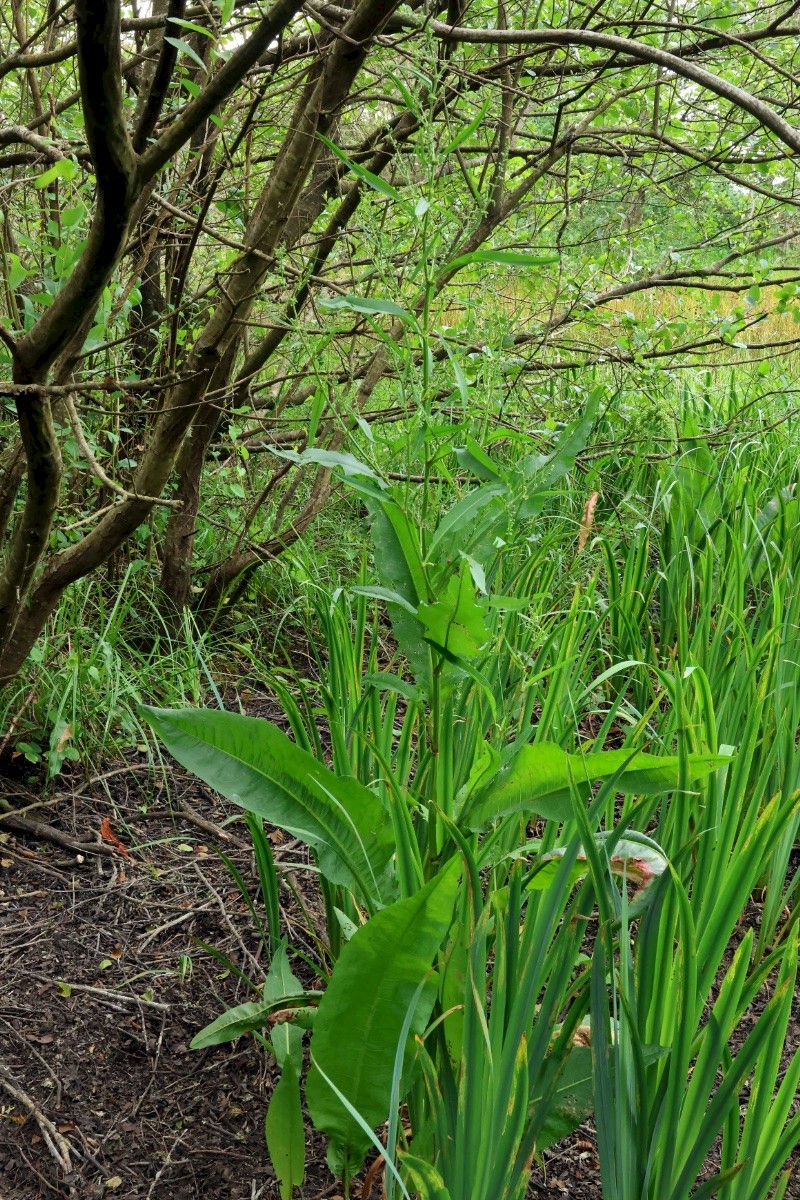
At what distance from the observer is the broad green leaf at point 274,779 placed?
A: 3.51ft

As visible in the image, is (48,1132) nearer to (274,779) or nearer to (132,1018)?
(132,1018)

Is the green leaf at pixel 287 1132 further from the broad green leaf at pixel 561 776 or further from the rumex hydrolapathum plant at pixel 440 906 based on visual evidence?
the broad green leaf at pixel 561 776

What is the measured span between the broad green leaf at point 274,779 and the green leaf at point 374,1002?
0.11m

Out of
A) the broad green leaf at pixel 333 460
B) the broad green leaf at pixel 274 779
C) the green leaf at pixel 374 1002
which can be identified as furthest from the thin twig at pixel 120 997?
the broad green leaf at pixel 333 460

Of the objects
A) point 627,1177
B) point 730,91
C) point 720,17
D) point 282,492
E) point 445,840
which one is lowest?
point 627,1177

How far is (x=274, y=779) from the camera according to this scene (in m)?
1.10

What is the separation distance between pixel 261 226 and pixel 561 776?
152 cm

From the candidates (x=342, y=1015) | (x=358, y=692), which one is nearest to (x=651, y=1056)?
(x=342, y=1015)

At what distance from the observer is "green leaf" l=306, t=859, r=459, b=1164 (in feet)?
3.38

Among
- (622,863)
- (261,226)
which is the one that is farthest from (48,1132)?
(261,226)

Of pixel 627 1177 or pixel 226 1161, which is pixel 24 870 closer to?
pixel 226 1161

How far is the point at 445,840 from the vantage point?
1.25 m

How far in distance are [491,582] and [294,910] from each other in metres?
0.70

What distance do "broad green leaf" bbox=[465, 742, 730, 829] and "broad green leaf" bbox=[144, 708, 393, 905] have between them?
0.14 metres
